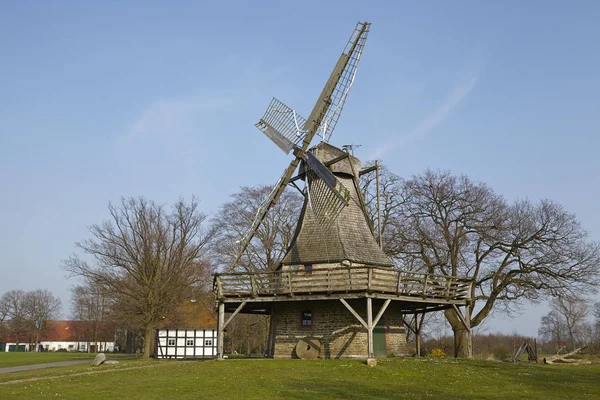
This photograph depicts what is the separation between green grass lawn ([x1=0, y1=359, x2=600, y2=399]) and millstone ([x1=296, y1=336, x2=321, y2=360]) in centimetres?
164

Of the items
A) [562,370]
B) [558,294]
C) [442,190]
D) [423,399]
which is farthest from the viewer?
[442,190]

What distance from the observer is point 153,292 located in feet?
106

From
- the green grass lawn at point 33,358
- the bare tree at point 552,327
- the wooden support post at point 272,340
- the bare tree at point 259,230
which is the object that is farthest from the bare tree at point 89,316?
the bare tree at point 552,327

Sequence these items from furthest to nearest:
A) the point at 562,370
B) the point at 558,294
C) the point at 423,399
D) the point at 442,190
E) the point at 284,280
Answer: the point at 442,190 < the point at 558,294 < the point at 284,280 < the point at 562,370 < the point at 423,399

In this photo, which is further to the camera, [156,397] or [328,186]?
[328,186]

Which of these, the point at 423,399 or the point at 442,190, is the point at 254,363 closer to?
the point at 423,399

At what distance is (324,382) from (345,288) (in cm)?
608

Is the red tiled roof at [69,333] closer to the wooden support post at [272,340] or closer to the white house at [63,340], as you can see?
the white house at [63,340]

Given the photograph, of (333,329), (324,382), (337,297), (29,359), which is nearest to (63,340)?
(29,359)

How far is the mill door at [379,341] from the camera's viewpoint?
81.3 ft

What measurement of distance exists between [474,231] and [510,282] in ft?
11.5

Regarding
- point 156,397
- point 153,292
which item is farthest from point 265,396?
point 153,292

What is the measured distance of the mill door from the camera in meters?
24.8

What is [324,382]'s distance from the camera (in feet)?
55.9
